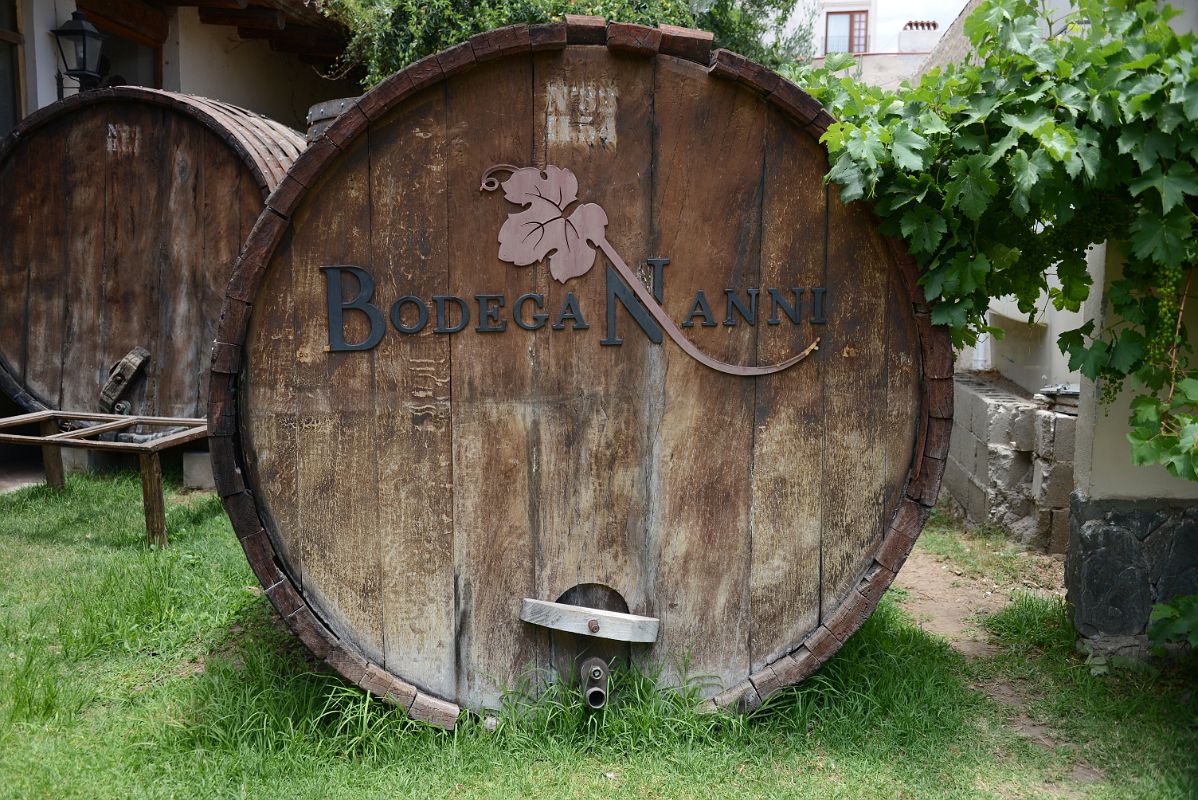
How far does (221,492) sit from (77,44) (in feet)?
16.1

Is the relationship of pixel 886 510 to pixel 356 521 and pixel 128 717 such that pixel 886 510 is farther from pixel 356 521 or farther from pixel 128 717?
pixel 128 717

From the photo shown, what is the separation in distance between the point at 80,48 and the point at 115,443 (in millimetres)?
2966

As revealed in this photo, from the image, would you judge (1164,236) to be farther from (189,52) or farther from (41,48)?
(189,52)

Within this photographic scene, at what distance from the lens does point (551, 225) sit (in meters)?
2.86

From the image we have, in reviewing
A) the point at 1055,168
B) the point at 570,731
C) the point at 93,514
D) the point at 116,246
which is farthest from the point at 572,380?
the point at 116,246

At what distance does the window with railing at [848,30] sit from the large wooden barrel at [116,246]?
100.0 feet

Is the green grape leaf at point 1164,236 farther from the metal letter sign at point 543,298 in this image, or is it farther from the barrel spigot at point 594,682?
the barrel spigot at point 594,682

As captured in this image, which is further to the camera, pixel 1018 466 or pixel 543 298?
pixel 1018 466

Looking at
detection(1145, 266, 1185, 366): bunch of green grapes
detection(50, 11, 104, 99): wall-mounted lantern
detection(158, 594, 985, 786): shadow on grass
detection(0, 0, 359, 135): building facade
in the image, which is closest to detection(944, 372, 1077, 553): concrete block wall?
detection(1145, 266, 1185, 366): bunch of green grapes

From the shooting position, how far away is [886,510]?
3086mm

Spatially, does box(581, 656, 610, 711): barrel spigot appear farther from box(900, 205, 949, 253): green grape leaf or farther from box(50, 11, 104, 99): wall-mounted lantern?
box(50, 11, 104, 99): wall-mounted lantern

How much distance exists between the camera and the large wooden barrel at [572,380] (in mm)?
2803

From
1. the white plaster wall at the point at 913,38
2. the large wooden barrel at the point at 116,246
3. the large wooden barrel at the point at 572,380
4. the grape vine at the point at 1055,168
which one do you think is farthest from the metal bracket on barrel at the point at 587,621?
the white plaster wall at the point at 913,38

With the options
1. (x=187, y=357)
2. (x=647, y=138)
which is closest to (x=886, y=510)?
(x=647, y=138)
